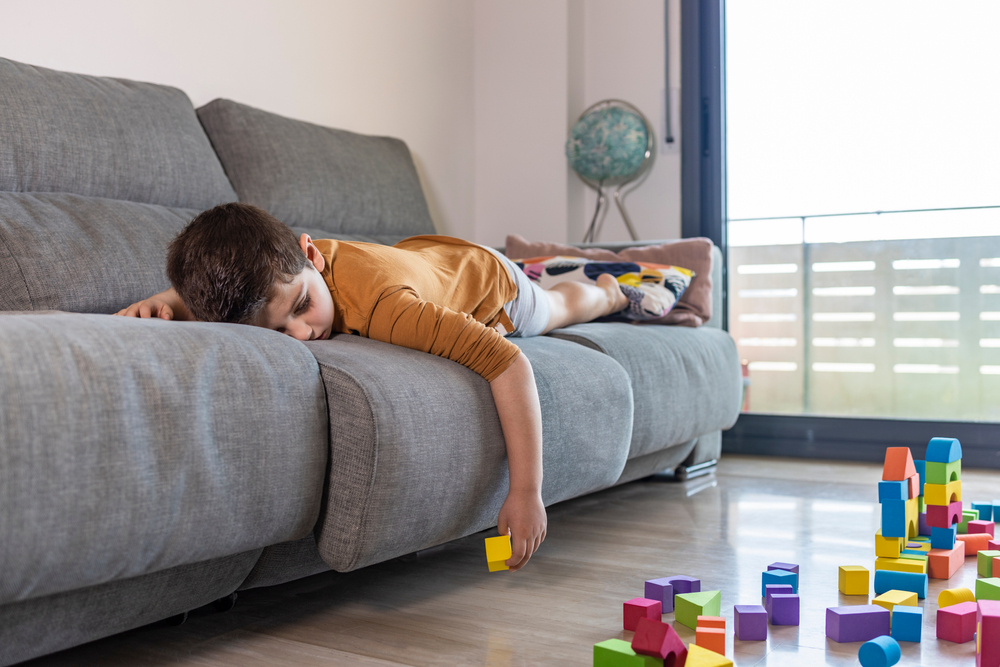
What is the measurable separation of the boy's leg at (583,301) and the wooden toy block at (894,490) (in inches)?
31.3

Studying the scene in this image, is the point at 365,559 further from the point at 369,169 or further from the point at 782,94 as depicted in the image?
the point at 782,94

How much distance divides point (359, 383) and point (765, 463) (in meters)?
2.02

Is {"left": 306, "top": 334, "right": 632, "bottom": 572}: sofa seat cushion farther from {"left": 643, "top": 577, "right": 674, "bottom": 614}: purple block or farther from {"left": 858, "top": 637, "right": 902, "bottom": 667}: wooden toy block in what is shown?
{"left": 858, "top": 637, "right": 902, "bottom": 667}: wooden toy block

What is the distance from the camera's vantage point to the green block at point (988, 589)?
1116 millimetres

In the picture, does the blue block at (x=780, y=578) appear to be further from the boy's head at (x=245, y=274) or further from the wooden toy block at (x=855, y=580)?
the boy's head at (x=245, y=274)

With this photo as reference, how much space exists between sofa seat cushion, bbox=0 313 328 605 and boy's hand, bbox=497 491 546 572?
0.29 metres

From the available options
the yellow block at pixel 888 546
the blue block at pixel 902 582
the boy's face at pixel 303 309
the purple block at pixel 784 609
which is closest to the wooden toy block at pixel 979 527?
the yellow block at pixel 888 546

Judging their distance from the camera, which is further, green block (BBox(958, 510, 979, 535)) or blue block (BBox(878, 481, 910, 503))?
green block (BBox(958, 510, 979, 535))

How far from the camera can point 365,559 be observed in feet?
3.38

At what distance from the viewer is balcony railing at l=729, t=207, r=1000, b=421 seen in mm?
2711

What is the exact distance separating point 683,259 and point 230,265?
5.36 ft

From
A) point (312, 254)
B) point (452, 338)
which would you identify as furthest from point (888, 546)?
point (312, 254)

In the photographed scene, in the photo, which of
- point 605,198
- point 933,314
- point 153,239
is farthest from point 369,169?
point 933,314

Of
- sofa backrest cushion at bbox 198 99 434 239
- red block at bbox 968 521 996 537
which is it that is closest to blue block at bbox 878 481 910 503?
red block at bbox 968 521 996 537
